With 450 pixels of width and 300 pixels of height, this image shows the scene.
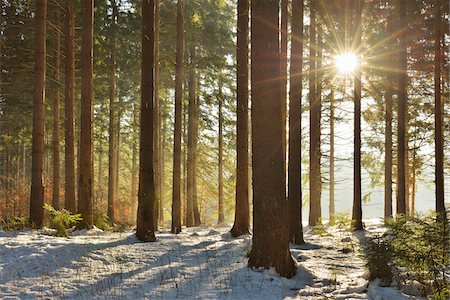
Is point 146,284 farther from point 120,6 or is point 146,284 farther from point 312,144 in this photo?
point 120,6

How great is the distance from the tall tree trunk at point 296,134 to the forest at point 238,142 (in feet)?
0.13

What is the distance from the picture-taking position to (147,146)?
978 cm

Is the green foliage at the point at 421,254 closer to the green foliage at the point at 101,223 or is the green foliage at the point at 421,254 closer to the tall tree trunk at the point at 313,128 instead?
the tall tree trunk at the point at 313,128

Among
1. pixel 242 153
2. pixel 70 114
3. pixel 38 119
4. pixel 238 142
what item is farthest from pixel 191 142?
pixel 38 119

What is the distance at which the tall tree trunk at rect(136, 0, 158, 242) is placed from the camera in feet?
31.9

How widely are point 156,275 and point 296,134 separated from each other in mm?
5918

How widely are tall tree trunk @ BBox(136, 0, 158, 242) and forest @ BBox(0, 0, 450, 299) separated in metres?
0.03

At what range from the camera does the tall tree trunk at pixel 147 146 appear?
973cm

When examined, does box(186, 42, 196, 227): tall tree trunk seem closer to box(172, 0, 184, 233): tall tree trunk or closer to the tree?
box(172, 0, 184, 233): tall tree trunk

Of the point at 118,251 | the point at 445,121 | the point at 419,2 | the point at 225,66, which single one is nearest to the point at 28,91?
the point at 225,66

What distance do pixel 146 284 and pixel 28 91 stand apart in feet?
43.6

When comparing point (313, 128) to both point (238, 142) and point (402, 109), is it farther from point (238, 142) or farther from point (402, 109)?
point (238, 142)

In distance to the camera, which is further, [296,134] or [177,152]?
[177,152]

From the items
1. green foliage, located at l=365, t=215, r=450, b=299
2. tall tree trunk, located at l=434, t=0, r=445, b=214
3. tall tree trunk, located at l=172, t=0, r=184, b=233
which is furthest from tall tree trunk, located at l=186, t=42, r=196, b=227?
green foliage, located at l=365, t=215, r=450, b=299
